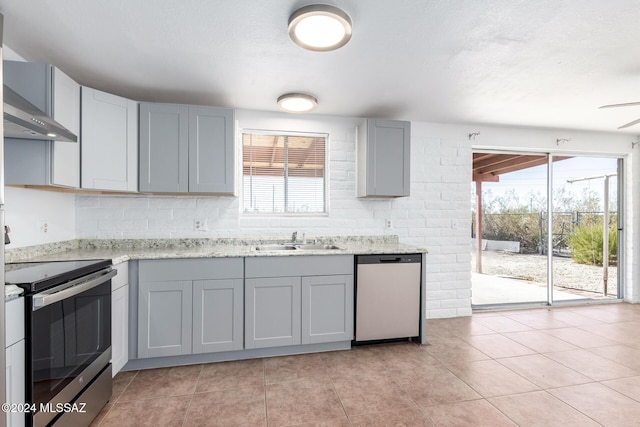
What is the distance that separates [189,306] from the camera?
2510mm

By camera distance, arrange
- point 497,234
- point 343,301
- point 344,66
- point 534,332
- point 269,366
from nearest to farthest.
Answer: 1. point 344,66
2. point 269,366
3. point 343,301
4. point 534,332
5. point 497,234

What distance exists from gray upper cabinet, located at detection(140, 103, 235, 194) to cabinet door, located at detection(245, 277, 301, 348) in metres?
0.96

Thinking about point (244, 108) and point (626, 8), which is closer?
point (626, 8)

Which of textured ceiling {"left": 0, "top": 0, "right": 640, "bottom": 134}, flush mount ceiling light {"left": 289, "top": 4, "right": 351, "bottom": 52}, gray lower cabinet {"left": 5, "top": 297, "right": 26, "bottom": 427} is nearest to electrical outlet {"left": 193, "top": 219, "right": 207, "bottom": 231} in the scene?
textured ceiling {"left": 0, "top": 0, "right": 640, "bottom": 134}

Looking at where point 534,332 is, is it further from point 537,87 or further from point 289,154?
point 289,154

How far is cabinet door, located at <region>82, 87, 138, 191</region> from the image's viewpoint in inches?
92.8

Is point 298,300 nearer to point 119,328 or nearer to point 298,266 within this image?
point 298,266

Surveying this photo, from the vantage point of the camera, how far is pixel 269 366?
8.40 ft

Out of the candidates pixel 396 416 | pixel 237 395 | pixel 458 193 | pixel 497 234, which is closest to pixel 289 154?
pixel 458 193

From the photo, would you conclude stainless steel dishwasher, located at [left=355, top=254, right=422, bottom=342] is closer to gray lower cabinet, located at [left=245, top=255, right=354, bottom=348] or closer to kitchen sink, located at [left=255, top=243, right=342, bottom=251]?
gray lower cabinet, located at [left=245, top=255, right=354, bottom=348]

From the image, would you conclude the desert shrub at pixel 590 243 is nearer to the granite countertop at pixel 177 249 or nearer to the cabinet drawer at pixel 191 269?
the granite countertop at pixel 177 249

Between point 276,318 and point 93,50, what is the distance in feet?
7.87

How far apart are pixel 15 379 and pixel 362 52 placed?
256cm

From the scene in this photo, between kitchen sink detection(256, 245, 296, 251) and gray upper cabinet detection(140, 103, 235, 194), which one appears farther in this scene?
kitchen sink detection(256, 245, 296, 251)
